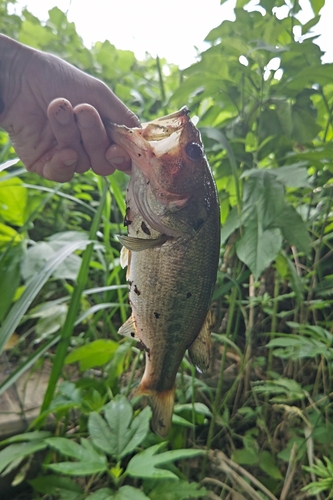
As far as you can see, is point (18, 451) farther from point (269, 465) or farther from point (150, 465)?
point (269, 465)

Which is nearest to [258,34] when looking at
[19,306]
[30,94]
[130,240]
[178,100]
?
[178,100]

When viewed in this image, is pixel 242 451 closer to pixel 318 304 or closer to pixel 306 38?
pixel 318 304

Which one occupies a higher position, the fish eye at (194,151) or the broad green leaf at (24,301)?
the fish eye at (194,151)

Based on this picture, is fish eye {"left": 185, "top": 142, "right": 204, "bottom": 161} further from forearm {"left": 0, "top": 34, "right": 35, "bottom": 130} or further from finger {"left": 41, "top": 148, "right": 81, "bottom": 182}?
forearm {"left": 0, "top": 34, "right": 35, "bottom": 130}

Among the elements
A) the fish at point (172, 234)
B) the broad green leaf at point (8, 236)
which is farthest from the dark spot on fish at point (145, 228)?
the broad green leaf at point (8, 236)

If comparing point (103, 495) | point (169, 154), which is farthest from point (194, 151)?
point (103, 495)

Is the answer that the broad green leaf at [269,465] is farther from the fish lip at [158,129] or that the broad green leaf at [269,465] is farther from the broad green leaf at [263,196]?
the fish lip at [158,129]

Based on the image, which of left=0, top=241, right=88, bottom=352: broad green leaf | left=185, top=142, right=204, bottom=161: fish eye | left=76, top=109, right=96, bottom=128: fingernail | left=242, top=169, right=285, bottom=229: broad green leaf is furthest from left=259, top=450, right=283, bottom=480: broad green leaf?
left=76, top=109, right=96, bottom=128: fingernail
